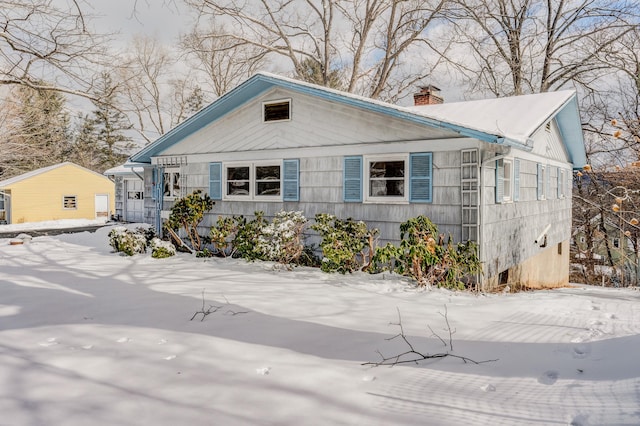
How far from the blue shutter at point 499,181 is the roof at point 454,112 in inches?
28.2

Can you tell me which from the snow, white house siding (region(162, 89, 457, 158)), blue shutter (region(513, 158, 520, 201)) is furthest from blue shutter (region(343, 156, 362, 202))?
blue shutter (region(513, 158, 520, 201))

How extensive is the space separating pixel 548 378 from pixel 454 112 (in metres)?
9.27

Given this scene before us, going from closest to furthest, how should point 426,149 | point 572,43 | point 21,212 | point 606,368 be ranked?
Answer: point 606,368 < point 426,149 < point 572,43 < point 21,212

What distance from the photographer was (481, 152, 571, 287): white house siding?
853 cm

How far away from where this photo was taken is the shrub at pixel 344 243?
325 inches

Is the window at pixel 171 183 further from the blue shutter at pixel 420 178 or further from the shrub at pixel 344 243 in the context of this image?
the blue shutter at pixel 420 178

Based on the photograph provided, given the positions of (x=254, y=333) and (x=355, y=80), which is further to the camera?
(x=355, y=80)

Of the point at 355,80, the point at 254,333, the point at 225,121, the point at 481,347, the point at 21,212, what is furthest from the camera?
the point at 21,212

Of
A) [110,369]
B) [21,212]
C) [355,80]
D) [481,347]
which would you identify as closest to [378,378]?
[481,347]

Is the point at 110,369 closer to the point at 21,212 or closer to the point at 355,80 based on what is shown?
the point at 355,80

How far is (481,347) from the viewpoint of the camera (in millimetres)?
4203

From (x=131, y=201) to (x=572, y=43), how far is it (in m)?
25.8

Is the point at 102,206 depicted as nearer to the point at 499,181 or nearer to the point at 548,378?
the point at 499,181

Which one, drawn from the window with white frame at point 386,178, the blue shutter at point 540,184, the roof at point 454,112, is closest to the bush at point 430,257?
the window with white frame at point 386,178
